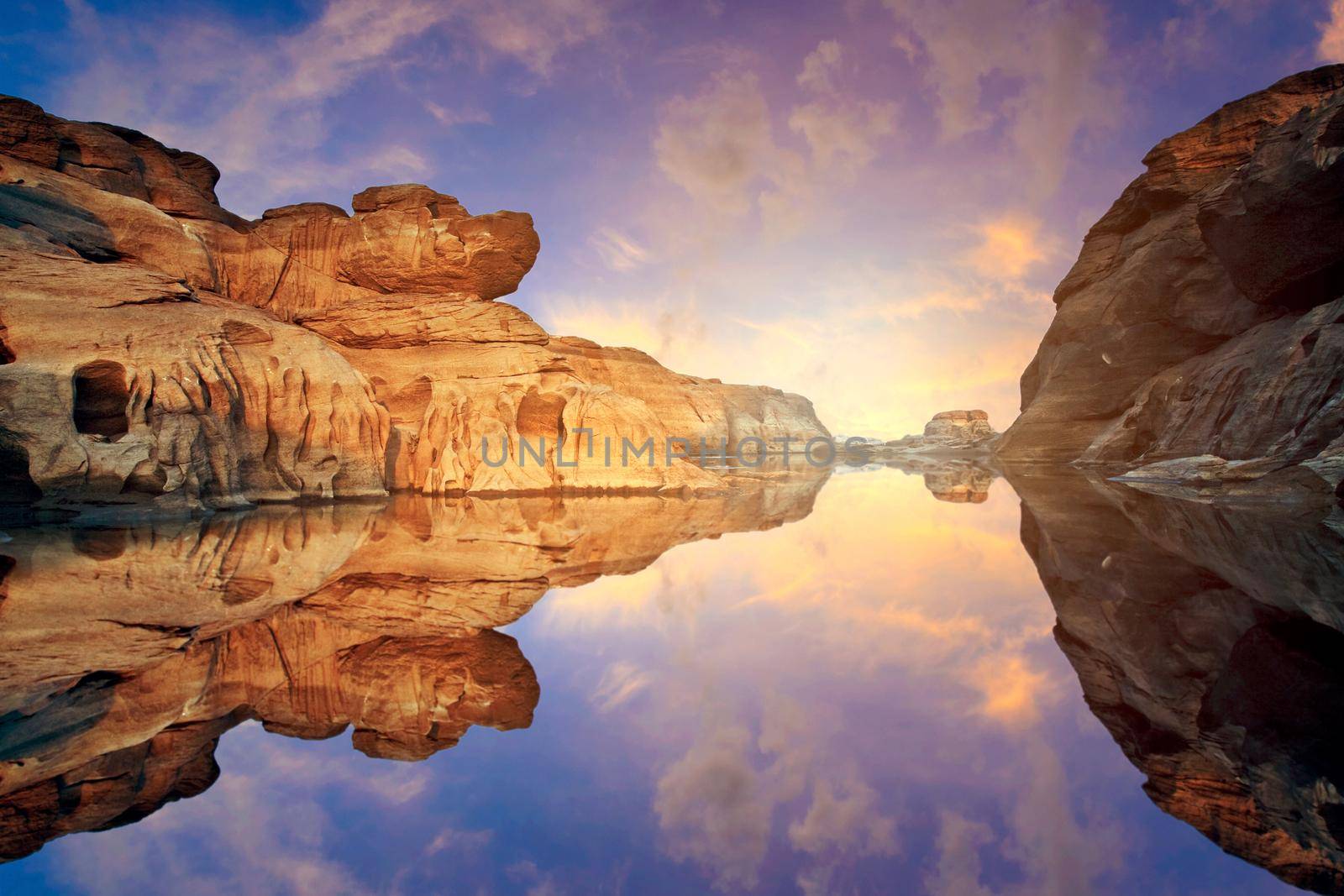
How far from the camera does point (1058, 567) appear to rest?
5.73 m

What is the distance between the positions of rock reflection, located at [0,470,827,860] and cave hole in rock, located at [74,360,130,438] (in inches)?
151

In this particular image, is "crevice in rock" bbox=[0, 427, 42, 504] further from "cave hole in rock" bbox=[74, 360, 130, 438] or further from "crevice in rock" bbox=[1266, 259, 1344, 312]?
"crevice in rock" bbox=[1266, 259, 1344, 312]

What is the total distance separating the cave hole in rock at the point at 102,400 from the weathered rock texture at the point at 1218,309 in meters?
20.2

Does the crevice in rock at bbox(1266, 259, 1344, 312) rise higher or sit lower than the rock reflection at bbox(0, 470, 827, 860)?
higher

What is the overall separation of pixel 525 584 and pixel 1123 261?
28.9 meters

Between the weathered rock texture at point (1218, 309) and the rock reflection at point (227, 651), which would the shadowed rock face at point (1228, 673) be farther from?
the weathered rock texture at point (1218, 309)

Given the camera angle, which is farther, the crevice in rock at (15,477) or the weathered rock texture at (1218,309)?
the weathered rock texture at (1218,309)

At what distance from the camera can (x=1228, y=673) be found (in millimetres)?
2889

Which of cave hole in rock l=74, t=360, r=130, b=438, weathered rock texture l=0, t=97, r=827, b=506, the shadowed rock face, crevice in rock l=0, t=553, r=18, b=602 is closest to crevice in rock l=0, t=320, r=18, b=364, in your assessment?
weathered rock texture l=0, t=97, r=827, b=506

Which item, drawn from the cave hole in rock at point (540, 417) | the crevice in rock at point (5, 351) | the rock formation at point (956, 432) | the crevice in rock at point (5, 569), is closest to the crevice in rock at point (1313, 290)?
the cave hole in rock at point (540, 417)

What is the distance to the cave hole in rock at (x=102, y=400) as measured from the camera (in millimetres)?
10648

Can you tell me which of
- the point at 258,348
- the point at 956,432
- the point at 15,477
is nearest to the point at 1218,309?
the point at 258,348

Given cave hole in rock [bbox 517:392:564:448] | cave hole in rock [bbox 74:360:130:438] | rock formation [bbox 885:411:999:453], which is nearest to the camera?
cave hole in rock [bbox 74:360:130:438]

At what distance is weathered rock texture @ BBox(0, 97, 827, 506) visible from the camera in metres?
10.4
